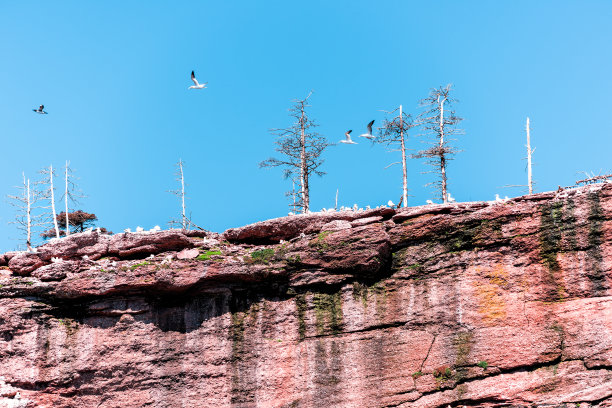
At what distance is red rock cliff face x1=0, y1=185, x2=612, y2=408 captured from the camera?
1443 cm

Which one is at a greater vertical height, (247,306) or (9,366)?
(247,306)

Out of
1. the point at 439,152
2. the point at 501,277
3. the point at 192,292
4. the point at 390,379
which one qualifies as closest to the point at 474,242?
the point at 501,277

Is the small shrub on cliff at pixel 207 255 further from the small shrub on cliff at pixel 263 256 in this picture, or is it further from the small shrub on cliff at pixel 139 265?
the small shrub on cliff at pixel 139 265

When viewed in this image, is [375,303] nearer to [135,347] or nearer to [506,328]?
[506,328]

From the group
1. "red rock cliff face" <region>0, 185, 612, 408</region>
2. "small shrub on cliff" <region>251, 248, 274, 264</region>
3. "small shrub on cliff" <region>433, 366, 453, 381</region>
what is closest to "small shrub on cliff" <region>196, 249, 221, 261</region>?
"red rock cliff face" <region>0, 185, 612, 408</region>

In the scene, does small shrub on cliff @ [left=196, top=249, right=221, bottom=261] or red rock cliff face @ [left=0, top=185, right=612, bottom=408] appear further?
small shrub on cliff @ [left=196, top=249, right=221, bottom=261]

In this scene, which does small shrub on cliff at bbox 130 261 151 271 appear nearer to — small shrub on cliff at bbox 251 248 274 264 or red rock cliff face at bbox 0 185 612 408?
red rock cliff face at bbox 0 185 612 408

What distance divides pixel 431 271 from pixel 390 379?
9.98ft

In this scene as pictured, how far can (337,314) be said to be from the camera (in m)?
16.0

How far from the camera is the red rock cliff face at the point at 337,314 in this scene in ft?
47.3

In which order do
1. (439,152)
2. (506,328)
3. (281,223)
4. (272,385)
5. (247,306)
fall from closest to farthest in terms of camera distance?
(506,328), (272,385), (247,306), (281,223), (439,152)

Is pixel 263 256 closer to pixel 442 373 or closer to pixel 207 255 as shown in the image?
pixel 207 255

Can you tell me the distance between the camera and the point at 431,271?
52.1ft

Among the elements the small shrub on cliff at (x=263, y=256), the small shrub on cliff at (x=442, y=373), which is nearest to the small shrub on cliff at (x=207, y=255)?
the small shrub on cliff at (x=263, y=256)
